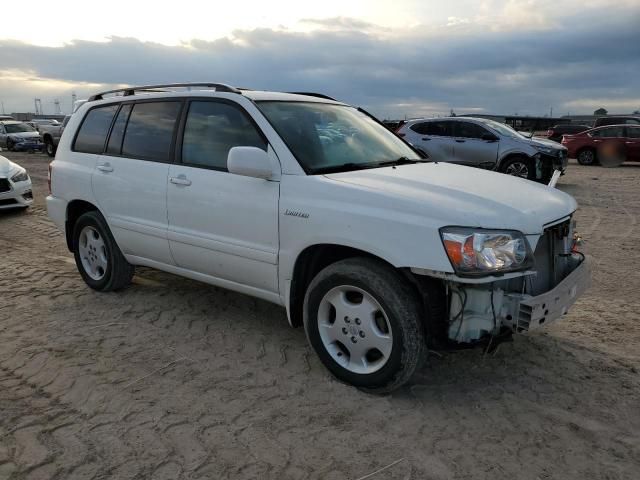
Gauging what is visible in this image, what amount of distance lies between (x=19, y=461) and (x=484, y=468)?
90.7 inches

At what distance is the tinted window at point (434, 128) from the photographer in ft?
44.4

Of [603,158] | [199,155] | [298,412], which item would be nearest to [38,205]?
[199,155]

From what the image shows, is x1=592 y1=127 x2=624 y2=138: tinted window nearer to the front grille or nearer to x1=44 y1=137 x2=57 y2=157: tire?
the front grille

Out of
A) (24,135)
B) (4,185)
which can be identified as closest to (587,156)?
(4,185)

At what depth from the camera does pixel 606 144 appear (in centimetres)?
1895

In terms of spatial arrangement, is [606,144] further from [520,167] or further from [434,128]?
[434,128]

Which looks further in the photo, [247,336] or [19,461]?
[247,336]

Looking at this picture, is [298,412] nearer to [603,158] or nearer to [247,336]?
[247,336]

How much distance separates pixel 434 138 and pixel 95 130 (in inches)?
395

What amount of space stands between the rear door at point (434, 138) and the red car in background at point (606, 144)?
28.6 feet

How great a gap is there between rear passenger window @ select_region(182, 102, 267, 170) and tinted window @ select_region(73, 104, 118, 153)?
1.17m

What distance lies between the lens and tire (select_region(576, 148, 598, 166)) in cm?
1950

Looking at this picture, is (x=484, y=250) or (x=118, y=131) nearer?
(x=484, y=250)

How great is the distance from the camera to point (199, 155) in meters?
4.07
